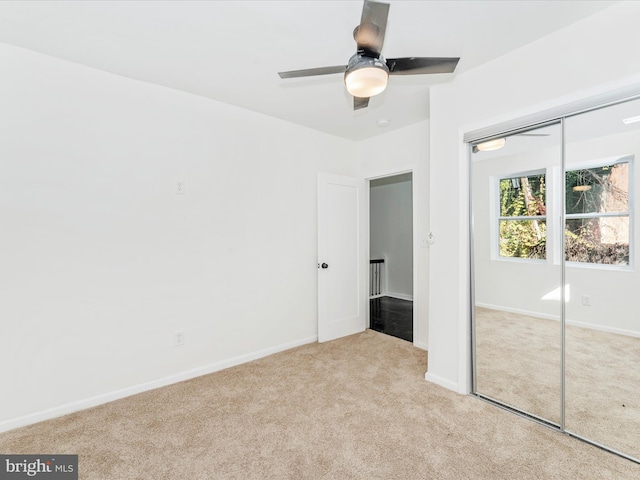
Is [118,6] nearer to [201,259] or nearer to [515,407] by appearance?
[201,259]

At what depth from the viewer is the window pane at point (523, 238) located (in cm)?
224

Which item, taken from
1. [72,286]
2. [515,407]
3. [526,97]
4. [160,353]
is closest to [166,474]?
[160,353]

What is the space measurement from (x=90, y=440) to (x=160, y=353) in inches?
31.0

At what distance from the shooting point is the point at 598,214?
6.40ft

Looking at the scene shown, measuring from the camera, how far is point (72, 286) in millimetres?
2357

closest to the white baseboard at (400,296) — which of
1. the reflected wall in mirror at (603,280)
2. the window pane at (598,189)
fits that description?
the reflected wall in mirror at (603,280)

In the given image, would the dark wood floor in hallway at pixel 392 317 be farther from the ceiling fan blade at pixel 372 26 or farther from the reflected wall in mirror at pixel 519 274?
the ceiling fan blade at pixel 372 26

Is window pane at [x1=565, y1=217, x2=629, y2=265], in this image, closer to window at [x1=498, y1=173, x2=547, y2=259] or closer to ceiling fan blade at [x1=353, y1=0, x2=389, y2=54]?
window at [x1=498, y1=173, x2=547, y2=259]

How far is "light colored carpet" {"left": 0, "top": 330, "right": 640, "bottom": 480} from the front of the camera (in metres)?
1.76

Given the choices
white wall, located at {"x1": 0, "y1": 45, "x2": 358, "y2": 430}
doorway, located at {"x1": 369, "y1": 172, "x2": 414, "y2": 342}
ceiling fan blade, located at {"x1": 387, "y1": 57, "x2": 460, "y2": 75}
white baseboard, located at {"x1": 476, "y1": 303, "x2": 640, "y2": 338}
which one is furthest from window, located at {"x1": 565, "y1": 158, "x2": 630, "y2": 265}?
doorway, located at {"x1": 369, "y1": 172, "x2": 414, "y2": 342}

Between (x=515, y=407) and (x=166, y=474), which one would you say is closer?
(x=166, y=474)

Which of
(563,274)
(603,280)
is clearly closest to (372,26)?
(563,274)

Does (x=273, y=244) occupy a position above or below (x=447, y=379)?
above

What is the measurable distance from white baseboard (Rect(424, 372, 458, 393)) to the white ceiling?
2.59m
